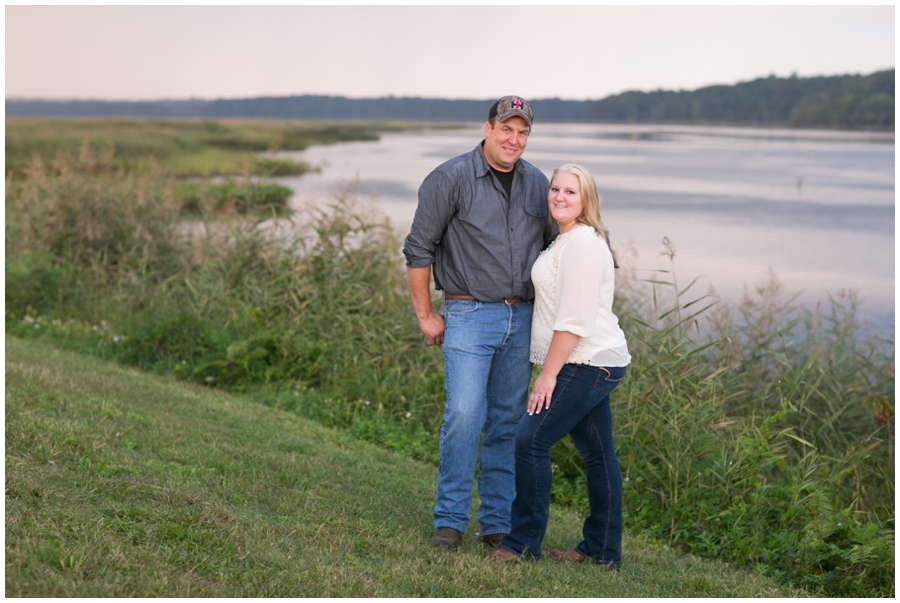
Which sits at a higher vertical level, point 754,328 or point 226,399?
point 754,328

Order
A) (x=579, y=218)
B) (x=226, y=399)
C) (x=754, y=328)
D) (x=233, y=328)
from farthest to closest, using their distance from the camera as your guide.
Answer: (x=233, y=328) → (x=754, y=328) → (x=226, y=399) → (x=579, y=218)

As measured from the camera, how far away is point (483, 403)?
12.6 feet

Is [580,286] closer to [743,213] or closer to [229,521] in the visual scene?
[229,521]

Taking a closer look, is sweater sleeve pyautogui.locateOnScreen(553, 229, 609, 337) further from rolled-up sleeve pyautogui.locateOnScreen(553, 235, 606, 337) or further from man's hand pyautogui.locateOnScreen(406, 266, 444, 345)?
man's hand pyautogui.locateOnScreen(406, 266, 444, 345)

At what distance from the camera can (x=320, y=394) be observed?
6.86 m

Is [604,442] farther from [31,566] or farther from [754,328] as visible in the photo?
[754,328]

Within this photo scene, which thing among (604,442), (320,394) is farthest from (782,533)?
(320,394)

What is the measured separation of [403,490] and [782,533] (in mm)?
2313

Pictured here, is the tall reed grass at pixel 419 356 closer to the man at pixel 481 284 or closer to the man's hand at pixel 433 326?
the man at pixel 481 284

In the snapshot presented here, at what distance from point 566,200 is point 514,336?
0.73 metres

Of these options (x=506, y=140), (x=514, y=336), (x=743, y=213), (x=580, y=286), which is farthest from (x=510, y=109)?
(x=743, y=213)

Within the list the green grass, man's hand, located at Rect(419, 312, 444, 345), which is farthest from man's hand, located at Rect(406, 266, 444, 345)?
the green grass

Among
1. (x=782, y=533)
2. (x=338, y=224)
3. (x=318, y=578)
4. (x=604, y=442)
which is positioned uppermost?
(x=338, y=224)

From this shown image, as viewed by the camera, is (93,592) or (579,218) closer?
(93,592)
